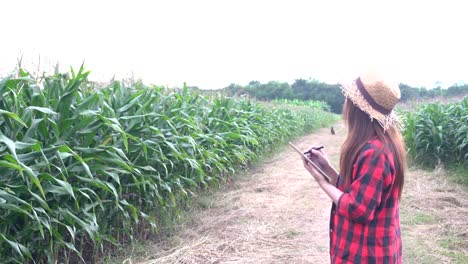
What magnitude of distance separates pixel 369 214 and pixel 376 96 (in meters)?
0.49

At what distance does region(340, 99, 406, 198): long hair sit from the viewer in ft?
6.05

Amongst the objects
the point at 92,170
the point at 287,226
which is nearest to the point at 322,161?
the point at 92,170

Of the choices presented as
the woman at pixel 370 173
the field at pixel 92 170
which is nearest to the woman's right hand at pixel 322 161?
the woman at pixel 370 173

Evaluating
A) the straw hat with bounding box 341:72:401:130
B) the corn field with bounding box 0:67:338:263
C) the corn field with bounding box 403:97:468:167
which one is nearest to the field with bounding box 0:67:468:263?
the corn field with bounding box 0:67:338:263

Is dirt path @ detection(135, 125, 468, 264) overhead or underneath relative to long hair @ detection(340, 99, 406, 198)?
underneath

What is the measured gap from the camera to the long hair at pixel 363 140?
6.05ft

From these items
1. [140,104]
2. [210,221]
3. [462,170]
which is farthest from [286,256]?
[462,170]

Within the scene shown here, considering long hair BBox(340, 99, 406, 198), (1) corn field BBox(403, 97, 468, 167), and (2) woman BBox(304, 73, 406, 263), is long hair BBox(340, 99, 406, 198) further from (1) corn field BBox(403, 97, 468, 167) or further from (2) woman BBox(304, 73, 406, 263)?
(1) corn field BBox(403, 97, 468, 167)

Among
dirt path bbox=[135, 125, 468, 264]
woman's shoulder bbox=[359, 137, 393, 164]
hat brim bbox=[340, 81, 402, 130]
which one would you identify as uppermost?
hat brim bbox=[340, 81, 402, 130]

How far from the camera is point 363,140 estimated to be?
185cm

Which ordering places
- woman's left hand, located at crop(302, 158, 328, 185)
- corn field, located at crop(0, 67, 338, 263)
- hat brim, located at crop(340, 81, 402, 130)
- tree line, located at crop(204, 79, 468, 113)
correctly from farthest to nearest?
tree line, located at crop(204, 79, 468, 113) < corn field, located at crop(0, 67, 338, 263) < woman's left hand, located at crop(302, 158, 328, 185) < hat brim, located at crop(340, 81, 402, 130)

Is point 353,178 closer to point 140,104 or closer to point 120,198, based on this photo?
point 120,198

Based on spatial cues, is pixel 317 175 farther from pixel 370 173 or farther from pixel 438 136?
pixel 438 136

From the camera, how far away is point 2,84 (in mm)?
2646
